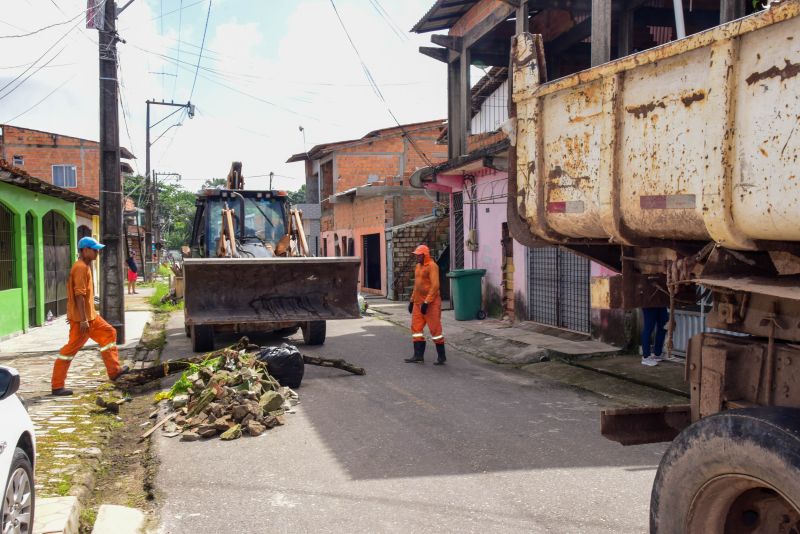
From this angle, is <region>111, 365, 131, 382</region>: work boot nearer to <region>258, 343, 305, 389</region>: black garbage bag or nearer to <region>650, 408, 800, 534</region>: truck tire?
<region>258, 343, 305, 389</region>: black garbage bag

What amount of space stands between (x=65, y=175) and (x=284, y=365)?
111ft

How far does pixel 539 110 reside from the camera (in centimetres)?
391

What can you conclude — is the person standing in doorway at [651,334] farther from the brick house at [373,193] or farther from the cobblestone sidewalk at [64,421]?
the brick house at [373,193]

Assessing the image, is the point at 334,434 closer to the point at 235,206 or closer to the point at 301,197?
the point at 235,206

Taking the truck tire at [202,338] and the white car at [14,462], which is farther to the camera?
the truck tire at [202,338]

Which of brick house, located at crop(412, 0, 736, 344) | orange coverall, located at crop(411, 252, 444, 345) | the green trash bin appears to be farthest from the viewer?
the green trash bin

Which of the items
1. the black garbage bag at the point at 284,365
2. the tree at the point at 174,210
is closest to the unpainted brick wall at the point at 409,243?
the black garbage bag at the point at 284,365

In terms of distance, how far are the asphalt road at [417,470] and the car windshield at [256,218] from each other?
5108 millimetres

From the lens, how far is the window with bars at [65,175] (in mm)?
36891

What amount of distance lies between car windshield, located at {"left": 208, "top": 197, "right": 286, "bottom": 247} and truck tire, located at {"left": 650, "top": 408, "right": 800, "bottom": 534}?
10.2 metres

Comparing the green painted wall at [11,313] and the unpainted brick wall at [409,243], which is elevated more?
the unpainted brick wall at [409,243]

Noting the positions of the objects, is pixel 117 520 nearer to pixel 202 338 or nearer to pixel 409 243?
pixel 202 338

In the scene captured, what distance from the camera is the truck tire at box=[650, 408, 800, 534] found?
2266mm

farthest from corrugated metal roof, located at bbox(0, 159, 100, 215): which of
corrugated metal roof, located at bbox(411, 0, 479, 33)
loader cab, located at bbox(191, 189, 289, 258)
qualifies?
corrugated metal roof, located at bbox(411, 0, 479, 33)
